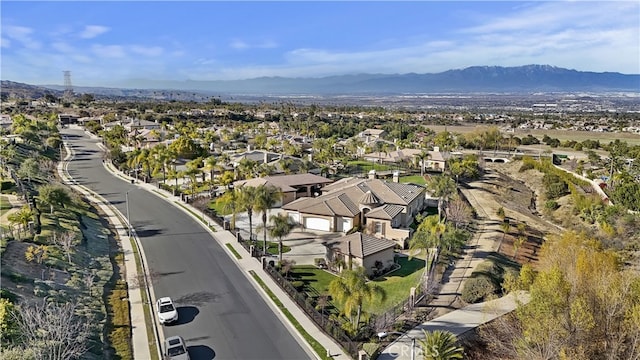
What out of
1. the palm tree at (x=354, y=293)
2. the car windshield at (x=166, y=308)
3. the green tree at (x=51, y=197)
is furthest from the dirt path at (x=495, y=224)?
the green tree at (x=51, y=197)

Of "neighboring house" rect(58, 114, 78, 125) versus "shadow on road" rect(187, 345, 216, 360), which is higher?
"neighboring house" rect(58, 114, 78, 125)

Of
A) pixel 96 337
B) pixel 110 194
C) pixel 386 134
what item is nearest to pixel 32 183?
pixel 110 194

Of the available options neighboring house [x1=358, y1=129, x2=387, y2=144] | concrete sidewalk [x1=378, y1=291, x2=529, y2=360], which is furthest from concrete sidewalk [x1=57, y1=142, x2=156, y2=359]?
neighboring house [x1=358, y1=129, x2=387, y2=144]

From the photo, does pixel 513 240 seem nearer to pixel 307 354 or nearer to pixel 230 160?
pixel 307 354

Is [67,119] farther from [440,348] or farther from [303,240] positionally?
[440,348]

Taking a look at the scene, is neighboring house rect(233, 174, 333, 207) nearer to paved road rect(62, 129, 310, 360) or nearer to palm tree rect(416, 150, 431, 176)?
paved road rect(62, 129, 310, 360)
